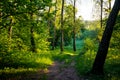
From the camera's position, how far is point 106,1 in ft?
151

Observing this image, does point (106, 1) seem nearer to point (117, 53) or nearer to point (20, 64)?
point (117, 53)

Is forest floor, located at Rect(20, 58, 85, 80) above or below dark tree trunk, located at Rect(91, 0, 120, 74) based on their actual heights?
below

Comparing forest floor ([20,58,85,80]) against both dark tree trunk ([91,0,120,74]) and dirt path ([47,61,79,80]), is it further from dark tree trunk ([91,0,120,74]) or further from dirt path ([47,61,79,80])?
dark tree trunk ([91,0,120,74])

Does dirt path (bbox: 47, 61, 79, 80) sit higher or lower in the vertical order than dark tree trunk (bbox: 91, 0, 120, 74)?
lower

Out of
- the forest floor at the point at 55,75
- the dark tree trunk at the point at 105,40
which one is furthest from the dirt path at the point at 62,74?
the dark tree trunk at the point at 105,40

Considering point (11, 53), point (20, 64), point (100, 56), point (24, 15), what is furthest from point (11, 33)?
point (100, 56)

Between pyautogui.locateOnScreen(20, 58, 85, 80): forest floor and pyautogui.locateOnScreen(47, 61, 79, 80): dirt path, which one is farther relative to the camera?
pyautogui.locateOnScreen(47, 61, 79, 80): dirt path

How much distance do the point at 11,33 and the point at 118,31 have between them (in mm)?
9054

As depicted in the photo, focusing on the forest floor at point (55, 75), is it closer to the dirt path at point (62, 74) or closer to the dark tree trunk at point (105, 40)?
the dirt path at point (62, 74)

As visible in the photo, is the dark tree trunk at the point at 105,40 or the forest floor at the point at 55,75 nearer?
the forest floor at the point at 55,75

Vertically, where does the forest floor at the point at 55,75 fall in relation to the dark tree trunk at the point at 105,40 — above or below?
below

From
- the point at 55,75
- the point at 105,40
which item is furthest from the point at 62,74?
the point at 105,40

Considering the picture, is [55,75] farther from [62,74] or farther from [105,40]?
[105,40]

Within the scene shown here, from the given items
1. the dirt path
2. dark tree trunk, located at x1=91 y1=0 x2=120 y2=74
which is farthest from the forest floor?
dark tree trunk, located at x1=91 y1=0 x2=120 y2=74
